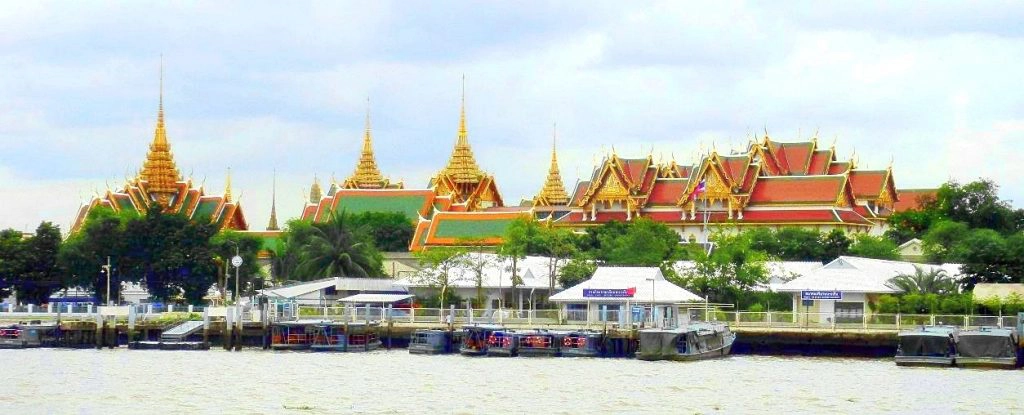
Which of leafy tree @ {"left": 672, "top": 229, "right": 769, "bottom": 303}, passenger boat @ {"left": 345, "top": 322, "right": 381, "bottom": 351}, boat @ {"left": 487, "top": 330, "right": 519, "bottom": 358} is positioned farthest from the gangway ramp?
leafy tree @ {"left": 672, "top": 229, "right": 769, "bottom": 303}

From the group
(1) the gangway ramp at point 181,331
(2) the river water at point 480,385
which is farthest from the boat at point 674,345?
(1) the gangway ramp at point 181,331

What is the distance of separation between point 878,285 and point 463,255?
69.7ft

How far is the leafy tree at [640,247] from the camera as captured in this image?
9275 cm

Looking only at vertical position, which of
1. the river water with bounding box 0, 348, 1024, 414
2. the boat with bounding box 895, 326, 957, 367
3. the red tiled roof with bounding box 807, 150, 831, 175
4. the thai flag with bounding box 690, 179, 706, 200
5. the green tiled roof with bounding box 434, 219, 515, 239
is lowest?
the river water with bounding box 0, 348, 1024, 414

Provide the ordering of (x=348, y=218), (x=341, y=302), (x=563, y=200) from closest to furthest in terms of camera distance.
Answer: (x=341, y=302), (x=348, y=218), (x=563, y=200)

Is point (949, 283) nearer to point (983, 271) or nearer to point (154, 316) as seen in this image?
point (983, 271)

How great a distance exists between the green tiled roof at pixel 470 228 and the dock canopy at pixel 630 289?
43453 millimetres

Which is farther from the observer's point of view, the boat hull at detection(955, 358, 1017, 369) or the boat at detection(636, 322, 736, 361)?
the boat at detection(636, 322, 736, 361)

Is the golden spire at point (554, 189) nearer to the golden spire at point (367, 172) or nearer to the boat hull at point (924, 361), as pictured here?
the golden spire at point (367, 172)

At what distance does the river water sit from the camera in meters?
49.3

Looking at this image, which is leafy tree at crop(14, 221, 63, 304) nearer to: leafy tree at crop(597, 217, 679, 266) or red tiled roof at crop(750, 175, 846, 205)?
leafy tree at crop(597, 217, 679, 266)

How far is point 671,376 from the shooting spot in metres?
59.1

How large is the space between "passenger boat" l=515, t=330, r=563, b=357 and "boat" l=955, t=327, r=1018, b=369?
14.1 m

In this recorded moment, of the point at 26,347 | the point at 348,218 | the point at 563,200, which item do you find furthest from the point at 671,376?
the point at 563,200
